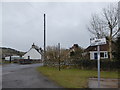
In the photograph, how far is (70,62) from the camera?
27.8m

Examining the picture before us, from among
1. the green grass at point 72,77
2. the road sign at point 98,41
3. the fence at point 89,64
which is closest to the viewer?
the road sign at point 98,41

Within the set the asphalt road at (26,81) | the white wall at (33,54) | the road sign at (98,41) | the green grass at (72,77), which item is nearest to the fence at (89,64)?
the green grass at (72,77)

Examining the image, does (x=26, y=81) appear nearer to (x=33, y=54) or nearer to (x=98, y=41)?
(x=98, y=41)

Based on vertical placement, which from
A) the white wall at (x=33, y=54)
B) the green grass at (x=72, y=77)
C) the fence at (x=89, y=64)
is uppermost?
the white wall at (x=33, y=54)

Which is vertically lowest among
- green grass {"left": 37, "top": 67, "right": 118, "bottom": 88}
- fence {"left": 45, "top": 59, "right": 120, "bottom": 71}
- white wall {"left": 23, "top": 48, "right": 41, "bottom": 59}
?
green grass {"left": 37, "top": 67, "right": 118, "bottom": 88}

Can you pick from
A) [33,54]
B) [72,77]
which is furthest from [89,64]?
[33,54]

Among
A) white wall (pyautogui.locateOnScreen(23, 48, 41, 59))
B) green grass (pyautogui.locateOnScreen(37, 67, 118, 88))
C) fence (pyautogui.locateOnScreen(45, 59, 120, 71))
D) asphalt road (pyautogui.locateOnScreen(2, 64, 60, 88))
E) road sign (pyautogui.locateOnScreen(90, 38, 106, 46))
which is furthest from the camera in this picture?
white wall (pyautogui.locateOnScreen(23, 48, 41, 59))

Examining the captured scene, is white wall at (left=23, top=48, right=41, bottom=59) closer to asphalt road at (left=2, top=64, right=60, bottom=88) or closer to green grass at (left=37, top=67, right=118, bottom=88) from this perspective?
green grass at (left=37, top=67, right=118, bottom=88)

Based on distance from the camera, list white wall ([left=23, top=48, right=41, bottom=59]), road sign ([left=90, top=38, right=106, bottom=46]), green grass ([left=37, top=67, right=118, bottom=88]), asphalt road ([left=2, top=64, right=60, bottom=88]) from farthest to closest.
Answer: white wall ([left=23, top=48, right=41, bottom=59]) → green grass ([left=37, top=67, right=118, bottom=88]) → asphalt road ([left=2, top=64, right=60, bottom=88]) → road sign ([left=90, top=38, right=106, bottom=46])

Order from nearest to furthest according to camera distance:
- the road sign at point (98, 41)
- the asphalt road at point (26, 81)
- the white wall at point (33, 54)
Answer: the road sign at point (98, 41) < the asphalt road at point (26, 81) < the white wall at point (33, 54)

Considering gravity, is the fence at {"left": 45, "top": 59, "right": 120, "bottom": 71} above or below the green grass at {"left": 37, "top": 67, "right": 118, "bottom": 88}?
above

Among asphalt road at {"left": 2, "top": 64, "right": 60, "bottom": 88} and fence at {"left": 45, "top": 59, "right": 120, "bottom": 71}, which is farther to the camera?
fence at {"left": 45, "top": 59, "right": 120, "bottom": 71}

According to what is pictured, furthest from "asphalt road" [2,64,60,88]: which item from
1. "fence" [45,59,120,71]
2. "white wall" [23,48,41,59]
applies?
"white wall" [23,48,41,59]

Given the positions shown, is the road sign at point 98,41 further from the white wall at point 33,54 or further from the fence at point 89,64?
the white wall at point 33,54
